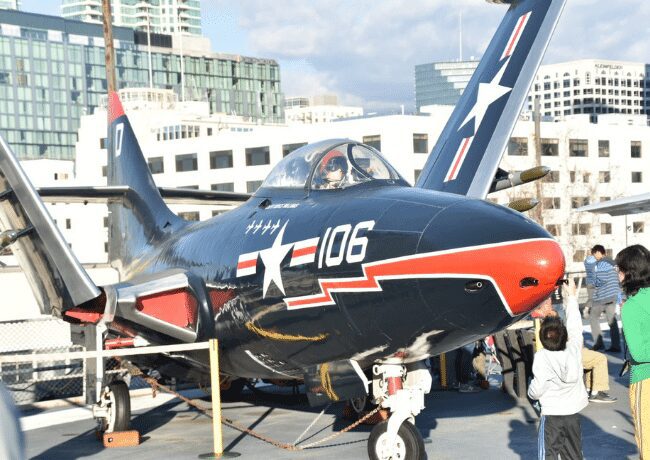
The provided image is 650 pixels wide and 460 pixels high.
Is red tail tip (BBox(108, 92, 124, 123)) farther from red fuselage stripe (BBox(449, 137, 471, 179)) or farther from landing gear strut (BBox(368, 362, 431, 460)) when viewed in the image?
landing gear strut (BBox(368, 362, 431, 460))

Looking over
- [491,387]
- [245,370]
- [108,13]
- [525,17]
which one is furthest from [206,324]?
[108,13]

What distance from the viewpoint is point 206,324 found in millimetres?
12078

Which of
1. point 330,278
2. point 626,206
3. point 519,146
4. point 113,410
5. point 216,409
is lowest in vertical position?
point 113,410

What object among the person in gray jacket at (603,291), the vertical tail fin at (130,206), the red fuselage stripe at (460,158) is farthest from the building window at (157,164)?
the red fuselage stripe at (460,158)

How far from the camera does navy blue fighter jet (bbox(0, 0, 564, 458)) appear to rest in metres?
8.65

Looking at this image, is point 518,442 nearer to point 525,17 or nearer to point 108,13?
point 525,17

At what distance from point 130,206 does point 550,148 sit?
8182cm

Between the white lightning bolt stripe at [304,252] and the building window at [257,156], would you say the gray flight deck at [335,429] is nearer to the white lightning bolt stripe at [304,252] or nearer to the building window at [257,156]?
the white lightning bolt stripe at [304,252]

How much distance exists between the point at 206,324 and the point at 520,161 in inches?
3057

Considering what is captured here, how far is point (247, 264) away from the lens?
11.2m

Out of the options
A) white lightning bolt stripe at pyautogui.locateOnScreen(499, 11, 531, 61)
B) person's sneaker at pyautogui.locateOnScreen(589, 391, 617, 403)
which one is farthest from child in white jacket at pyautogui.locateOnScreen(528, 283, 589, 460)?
white lightning bolt stripe at pyautogui.locateOnScreen(499, 11, 531, 61)

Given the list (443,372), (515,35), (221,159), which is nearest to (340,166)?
(443,372)

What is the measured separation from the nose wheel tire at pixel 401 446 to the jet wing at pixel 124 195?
253 inches

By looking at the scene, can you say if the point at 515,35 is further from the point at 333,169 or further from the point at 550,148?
the point at 550,148
